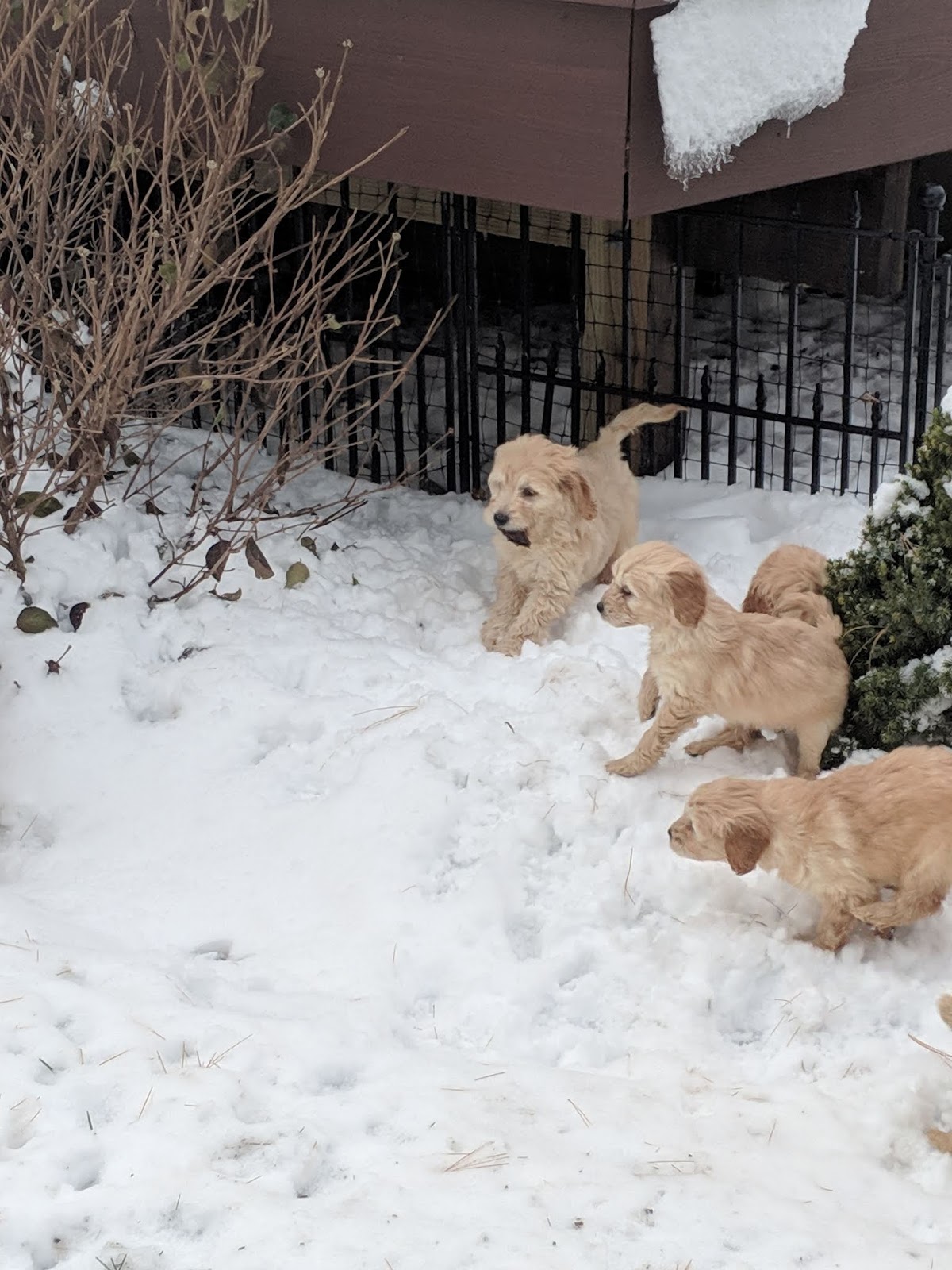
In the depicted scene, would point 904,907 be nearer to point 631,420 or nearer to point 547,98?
point 631,420

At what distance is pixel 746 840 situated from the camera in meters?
4.49

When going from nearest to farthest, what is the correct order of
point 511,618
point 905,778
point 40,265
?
point 905,778 < point 40,265 < point 511,618

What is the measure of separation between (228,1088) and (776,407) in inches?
248

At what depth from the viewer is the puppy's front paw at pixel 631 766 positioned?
5.38 m

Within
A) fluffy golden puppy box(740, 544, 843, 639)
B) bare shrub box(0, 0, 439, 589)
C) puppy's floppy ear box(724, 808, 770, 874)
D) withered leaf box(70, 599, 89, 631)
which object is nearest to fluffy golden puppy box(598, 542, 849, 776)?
fluffy golden puppy box(740, 544, 843, 639)

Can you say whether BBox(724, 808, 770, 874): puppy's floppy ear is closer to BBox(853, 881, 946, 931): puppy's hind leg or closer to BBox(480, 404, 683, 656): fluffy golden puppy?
BBox(853, 881, 946, 931): puppy's hind leg

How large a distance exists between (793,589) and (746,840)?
1.45 metres

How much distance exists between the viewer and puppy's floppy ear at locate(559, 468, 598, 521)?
6.12 m

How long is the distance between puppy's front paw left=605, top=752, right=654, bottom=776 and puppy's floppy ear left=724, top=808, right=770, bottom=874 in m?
0.88

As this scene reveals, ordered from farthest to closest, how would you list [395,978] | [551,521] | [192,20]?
[551,521] → [192,20] → [395,978]

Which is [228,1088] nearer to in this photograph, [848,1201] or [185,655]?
[848,1201]

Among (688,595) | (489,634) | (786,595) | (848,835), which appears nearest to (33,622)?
(489,634)

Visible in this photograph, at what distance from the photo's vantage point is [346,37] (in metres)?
6.21

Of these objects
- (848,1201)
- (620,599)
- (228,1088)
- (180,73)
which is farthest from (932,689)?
(180,73)
